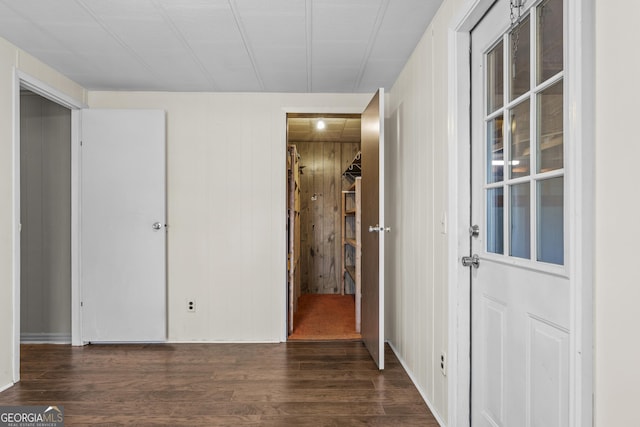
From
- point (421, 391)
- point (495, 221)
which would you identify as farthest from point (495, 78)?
point (421, 391)

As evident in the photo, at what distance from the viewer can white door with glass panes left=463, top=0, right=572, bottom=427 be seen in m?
Result: 1.23

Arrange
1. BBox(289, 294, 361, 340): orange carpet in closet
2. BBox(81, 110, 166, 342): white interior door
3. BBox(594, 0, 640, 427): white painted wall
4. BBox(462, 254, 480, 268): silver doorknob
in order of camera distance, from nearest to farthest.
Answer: BBox(594, 0, 640, 427): white painted wall, BBox(462, 254, 480, 268): silver doorknob, BBox(81, 110, 166, 342): white interior door, BBox(289, 294, 361, 340): orange carpet in closet

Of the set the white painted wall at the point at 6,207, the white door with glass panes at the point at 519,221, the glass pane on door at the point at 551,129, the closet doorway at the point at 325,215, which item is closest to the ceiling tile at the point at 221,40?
the white painted wall at the point at 6,207

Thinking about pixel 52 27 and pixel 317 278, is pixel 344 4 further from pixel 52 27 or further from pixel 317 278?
pixel 317 278

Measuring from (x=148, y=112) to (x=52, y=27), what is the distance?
1057 millimetres

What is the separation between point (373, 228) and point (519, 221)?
1380 millimetres

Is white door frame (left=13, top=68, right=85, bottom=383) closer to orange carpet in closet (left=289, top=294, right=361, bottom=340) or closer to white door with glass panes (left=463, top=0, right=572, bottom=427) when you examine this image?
orange carpet in closet (left=289, top=294, right=361, bottom=340)

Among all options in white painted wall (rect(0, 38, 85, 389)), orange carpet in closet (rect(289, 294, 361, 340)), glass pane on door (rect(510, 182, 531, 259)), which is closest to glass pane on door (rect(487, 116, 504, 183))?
glass pane on door (rect(510, 182, 531, 259))

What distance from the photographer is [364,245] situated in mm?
3205

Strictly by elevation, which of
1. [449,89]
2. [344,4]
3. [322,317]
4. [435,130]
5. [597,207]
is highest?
[344,4]

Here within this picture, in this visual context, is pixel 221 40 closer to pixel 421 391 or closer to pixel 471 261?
pixel 471 261

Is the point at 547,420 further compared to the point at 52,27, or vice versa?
the point at 52,27

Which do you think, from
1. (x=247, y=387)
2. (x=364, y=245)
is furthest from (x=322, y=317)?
(x=247, y=387)

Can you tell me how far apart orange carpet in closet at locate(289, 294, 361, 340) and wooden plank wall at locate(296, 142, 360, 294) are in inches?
17.5
